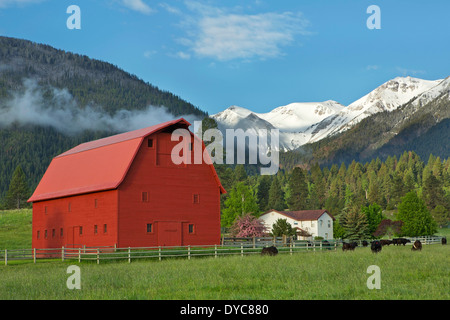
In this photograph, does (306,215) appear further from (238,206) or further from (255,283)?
(255,283)

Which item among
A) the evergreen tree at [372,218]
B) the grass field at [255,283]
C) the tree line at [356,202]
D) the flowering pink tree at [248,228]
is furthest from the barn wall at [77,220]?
the evergreen tree at [372,218]

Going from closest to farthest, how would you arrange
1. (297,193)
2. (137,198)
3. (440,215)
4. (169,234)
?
(137,198) → (169,234) → (440,215) → (297,193)

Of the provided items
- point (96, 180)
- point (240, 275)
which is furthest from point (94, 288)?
point (96, 180)

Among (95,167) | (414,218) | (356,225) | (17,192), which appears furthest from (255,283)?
(17,192)

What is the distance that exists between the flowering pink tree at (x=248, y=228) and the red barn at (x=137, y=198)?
22184 millimetres

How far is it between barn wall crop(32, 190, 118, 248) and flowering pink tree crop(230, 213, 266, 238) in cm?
2546

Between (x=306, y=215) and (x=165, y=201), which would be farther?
(x=306, y=215)

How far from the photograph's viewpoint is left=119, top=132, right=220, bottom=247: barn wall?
4041 cm

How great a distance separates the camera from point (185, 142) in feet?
143

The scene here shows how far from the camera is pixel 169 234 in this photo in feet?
138

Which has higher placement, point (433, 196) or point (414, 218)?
point (433, 196)

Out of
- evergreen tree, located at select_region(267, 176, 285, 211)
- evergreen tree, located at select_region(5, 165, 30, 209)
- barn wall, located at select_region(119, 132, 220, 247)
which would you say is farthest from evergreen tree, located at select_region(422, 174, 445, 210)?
barn wall, located at select_region(119, 132, 220, 247)

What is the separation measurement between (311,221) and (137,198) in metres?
53.3

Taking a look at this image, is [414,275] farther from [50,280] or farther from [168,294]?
[50,280]
